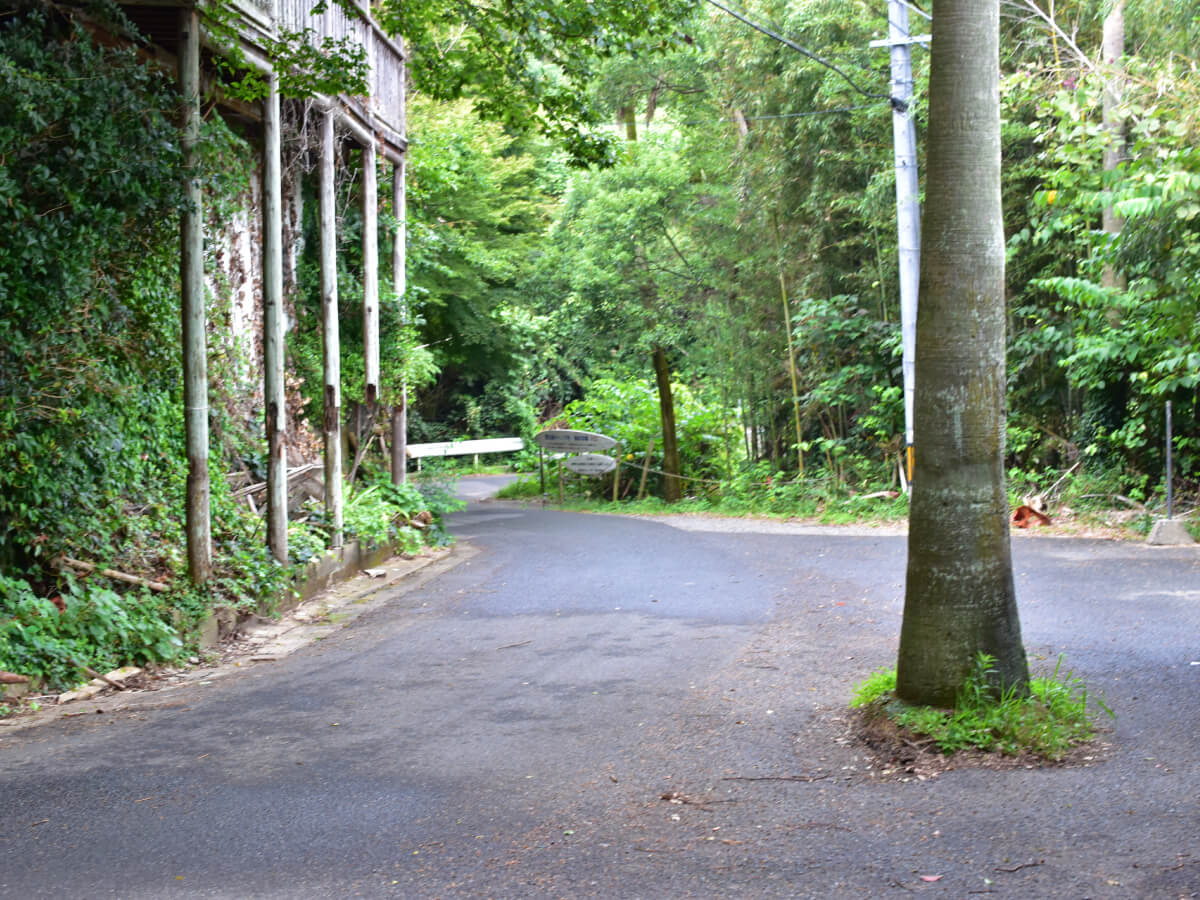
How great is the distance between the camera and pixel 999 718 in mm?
5234

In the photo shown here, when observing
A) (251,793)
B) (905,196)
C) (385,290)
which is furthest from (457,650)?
(905,196)

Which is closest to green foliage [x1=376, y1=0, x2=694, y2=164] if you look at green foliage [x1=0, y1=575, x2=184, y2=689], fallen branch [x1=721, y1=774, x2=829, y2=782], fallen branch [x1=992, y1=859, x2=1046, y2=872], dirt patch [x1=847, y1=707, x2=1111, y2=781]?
green foliage [x1=0, y1=575, x2=184, y2=689]

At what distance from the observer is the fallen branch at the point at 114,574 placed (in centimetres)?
814

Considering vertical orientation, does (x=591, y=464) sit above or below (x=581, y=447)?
below

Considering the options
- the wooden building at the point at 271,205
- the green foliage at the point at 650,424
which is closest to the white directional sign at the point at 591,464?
the green foliage at the point at 650,424

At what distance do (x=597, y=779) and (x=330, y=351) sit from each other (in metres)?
8.26

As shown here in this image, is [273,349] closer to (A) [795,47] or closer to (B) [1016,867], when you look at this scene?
(A) [795,47]

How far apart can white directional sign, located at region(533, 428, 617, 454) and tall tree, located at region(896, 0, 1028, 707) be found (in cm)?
1740

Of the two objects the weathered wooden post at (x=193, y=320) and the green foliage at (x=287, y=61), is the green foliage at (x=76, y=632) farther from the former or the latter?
the green foliage at (x=287, y=61)

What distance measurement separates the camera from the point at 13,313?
7535mm

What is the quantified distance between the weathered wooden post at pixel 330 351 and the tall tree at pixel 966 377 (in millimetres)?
8096

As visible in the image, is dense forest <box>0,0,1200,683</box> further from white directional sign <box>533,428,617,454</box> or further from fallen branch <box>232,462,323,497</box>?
white directional sign <box>533,428,617,454</box>

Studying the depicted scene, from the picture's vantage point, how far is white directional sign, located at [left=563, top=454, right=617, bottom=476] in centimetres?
2288

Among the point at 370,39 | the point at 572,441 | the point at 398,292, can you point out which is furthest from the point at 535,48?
the point at 572,441
